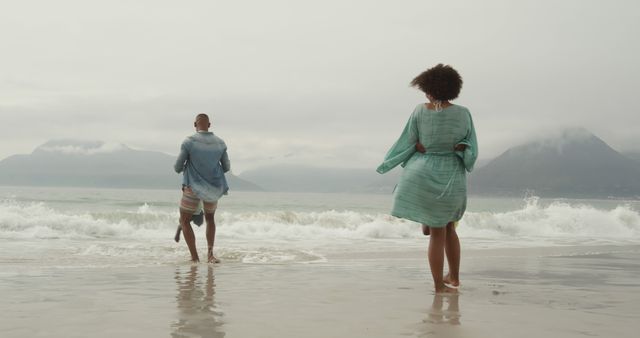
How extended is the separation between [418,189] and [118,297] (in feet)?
7.74

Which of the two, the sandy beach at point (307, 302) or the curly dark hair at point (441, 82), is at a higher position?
the curly dark hair at point (441, 82)

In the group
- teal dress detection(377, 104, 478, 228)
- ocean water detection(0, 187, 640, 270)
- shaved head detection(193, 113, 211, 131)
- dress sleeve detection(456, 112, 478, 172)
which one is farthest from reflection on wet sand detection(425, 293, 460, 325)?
shaved head detection(193, 113, 211, 131)

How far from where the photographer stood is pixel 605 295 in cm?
479

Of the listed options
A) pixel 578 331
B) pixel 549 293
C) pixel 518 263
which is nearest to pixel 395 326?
pixel 578 331

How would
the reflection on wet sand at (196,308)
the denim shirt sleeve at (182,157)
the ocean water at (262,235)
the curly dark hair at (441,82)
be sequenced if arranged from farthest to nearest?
the ocean water at (262,235) → the denim shirt sleeve at (182,157) → the curly dark hair at (441,82) → the reflection on wet sand at (196,308)

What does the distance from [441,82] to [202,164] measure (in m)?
3.63

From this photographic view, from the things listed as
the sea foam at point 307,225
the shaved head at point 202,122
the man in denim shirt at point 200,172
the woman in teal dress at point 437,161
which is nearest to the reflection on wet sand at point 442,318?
the woman in teal dress at point 437,161

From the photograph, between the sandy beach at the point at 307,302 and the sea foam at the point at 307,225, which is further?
Result: the sea foam at the point at 307,225

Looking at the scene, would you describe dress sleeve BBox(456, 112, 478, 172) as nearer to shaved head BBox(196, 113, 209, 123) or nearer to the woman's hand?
the woman's hand

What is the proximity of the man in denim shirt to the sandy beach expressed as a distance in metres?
0.83

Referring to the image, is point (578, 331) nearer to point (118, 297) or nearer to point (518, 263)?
point (118, 297)

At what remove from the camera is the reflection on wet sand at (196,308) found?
3203mm

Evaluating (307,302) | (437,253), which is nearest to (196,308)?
(307,302)

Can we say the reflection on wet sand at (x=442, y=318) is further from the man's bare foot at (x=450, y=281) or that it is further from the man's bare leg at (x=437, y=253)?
the man's bare foot at (x=450, y=281)
